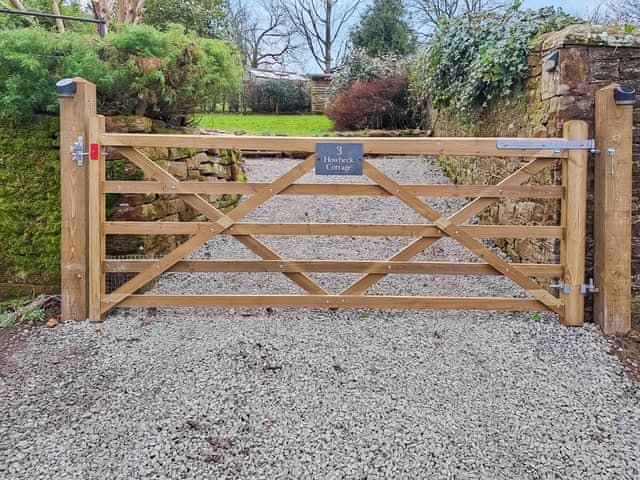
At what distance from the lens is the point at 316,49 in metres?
25.5

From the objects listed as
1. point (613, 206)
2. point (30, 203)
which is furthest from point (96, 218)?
point (613, 206)

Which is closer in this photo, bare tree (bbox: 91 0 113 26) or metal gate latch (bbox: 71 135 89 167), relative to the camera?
metal gate latch (bbox: 71 135 89 167)

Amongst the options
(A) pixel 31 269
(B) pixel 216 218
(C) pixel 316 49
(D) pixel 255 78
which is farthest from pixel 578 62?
(C) pixel 316 49

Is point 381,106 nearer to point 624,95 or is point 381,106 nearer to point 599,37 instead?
point 599,37

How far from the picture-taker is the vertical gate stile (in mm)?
3170

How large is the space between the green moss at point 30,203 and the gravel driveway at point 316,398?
0.78m

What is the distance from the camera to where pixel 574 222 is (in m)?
3.18

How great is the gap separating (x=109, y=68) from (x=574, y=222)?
3680mm

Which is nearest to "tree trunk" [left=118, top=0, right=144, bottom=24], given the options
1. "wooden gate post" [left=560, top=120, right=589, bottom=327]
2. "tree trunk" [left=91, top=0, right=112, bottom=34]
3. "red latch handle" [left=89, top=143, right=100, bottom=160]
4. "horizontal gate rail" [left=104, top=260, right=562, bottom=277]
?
"tree trunk" [left=91, top=0, right=112, bottom=34]

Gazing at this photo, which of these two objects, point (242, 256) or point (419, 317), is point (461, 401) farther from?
point (242, 256)

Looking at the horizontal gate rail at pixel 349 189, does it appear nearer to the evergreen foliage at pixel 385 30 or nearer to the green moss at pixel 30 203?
the green moss at pixel 30 203

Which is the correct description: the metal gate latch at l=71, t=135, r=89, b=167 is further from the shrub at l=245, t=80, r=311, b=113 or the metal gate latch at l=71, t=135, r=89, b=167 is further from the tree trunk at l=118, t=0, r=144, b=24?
the shrub at l=245, t=80, r=311, b=113

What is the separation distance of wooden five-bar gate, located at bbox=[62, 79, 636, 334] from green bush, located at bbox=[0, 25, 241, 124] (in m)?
0.52

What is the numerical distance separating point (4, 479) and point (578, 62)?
416 cm
